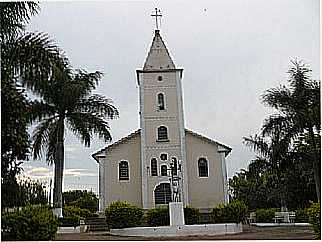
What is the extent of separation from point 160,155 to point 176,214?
291 inches

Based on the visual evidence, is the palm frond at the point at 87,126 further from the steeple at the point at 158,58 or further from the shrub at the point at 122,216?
the steeple at the point at 158,58

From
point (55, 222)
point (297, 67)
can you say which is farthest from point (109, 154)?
point (55, 222)

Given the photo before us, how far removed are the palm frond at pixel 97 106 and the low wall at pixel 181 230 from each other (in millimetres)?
3446

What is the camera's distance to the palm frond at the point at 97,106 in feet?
57.3

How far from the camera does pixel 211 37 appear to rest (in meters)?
15.9

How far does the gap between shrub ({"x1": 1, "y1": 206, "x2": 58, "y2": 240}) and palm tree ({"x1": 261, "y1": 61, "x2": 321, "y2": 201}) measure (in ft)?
22.4

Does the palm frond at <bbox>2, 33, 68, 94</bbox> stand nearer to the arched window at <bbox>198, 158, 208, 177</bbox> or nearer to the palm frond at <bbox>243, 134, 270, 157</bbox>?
the palm frond at <bbox>243, 134, 270, 157</bbox>

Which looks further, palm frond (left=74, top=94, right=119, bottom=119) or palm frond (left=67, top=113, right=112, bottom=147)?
palm frond (left=74, top=94, right=119, bottom=119)

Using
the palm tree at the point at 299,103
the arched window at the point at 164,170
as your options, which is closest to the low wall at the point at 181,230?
the palm tree at the point at 299,103

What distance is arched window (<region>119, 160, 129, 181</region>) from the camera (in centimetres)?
2320

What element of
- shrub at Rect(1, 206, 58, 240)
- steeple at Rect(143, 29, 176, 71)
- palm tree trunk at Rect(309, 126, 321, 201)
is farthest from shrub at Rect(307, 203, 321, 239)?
steeple at Rect(143, 29, 176, 71)

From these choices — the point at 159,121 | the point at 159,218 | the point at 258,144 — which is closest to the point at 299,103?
the point at 258,144

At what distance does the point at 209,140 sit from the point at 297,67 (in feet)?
28.2

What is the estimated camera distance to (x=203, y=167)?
23312 millimetres
